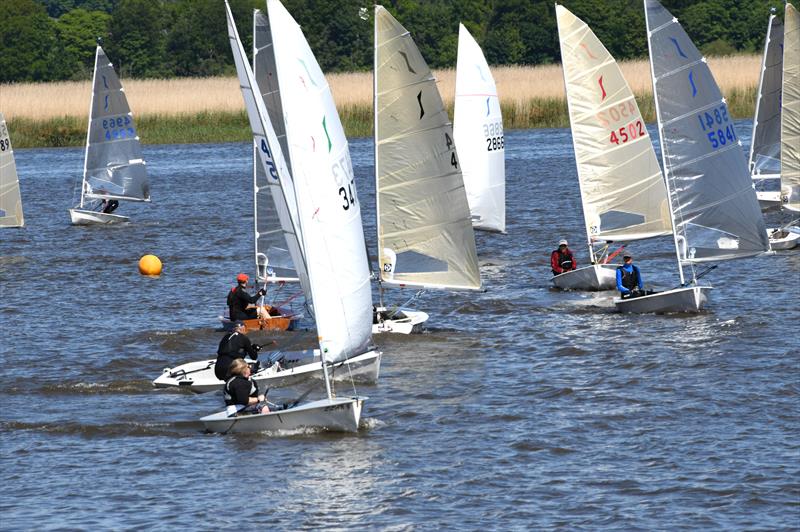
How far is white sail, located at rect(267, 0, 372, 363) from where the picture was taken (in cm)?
1855

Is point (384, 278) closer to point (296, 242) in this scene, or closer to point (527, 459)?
point (296, 242)

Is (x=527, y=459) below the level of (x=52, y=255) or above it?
below

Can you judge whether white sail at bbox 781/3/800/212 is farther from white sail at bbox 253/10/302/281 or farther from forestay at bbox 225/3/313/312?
forestay at bbox 225/3/313/312

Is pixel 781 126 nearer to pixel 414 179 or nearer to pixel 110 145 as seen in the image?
pixel 414 179

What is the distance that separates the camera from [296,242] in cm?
2123

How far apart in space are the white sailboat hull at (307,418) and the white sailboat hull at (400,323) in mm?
5883

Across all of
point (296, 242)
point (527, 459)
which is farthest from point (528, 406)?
point (296, 242)

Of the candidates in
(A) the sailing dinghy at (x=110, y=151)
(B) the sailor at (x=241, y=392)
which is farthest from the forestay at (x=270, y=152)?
(A) the sailing dinghy at (x=110, y=151)

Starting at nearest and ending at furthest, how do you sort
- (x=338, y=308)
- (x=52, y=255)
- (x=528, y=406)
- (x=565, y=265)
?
(x=338, y=308), (x=528, y=406), (x=565, y=265), (x=52, y=255)

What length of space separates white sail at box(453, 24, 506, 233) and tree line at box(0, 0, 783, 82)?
57975 mm

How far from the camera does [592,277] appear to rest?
2961 centimetres

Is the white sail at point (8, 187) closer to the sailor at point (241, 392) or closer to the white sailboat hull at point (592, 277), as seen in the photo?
the white sailboat hull at point (592, 277)

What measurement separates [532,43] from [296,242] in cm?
7955

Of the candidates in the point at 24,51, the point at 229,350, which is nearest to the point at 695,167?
the point at 229,350
